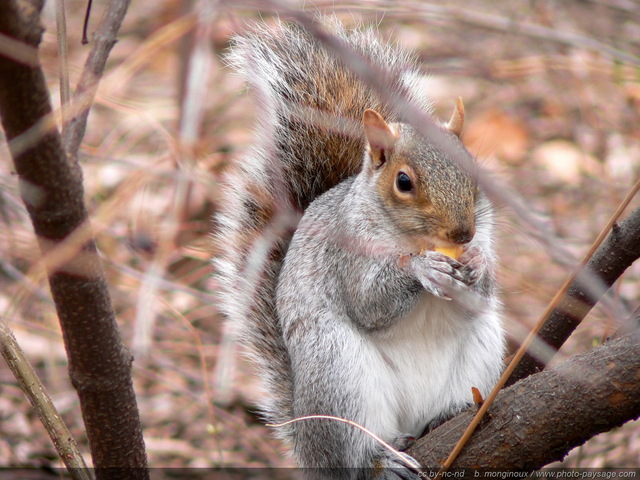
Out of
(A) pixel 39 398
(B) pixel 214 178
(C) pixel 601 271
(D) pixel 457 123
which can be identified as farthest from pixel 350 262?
(B) pixel 214 178

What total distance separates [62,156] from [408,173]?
23.8 inches

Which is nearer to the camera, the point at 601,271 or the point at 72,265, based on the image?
the point at 72,265

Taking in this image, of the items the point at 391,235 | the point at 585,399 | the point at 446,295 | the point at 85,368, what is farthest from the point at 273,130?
the point at 585,399

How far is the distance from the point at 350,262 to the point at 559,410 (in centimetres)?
54

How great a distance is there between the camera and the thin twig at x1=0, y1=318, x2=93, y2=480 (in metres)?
0.94

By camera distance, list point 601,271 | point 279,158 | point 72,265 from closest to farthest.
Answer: point 72,265
point 601,271
point 279,158

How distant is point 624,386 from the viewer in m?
0.81

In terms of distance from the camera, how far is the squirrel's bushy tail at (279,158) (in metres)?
1.39

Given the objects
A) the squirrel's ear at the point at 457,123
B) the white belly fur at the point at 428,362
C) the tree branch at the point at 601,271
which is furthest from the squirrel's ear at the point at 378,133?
the tree branch at the point at 601,271

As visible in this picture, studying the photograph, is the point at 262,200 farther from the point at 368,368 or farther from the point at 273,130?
the point at 368,368

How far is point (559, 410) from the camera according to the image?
87 centimetres

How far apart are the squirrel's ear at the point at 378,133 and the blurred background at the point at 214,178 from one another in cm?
20

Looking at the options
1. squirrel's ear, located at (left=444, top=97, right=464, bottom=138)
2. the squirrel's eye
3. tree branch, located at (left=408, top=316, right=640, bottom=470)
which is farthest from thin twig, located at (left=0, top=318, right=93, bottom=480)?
squirrel's ear, located at (left=444, top=97, right=464, bottom=138)

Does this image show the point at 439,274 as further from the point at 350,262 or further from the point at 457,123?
the point at 457,123
